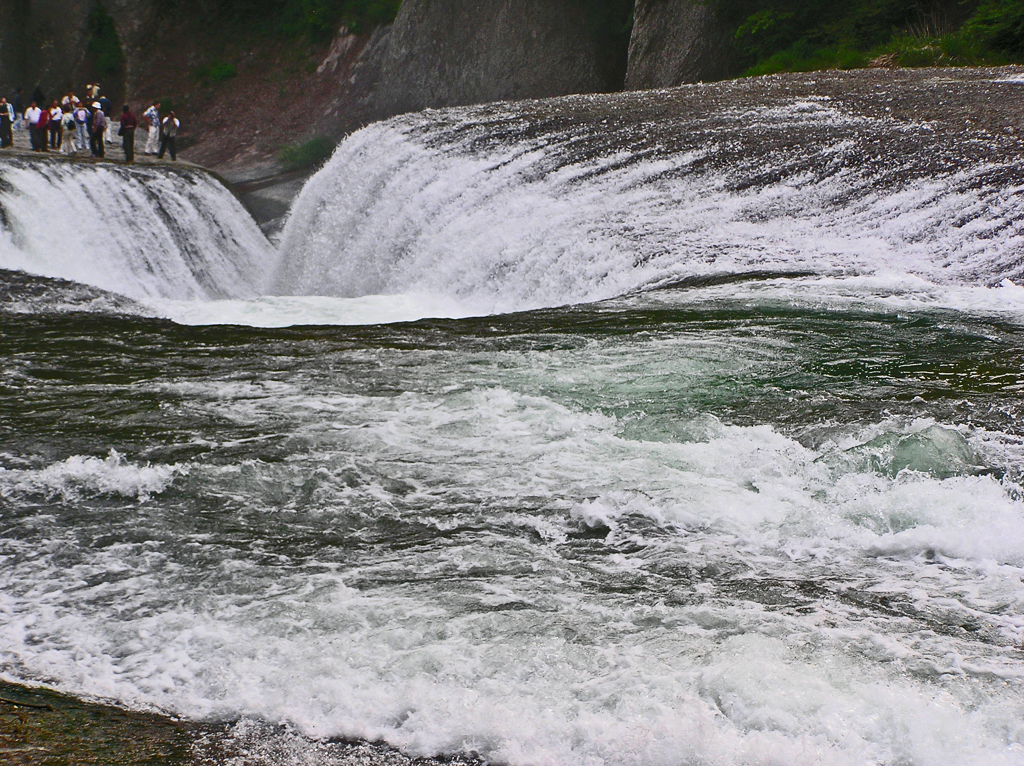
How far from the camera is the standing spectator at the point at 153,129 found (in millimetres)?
20359

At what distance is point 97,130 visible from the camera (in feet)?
56.4

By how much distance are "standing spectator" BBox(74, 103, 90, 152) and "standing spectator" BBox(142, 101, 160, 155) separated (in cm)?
215

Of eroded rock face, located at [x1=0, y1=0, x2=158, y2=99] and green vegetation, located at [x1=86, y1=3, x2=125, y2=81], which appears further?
green vegetation, located at [x1=86, y1=3, x2=125, y2=81]

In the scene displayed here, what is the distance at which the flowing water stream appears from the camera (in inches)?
107

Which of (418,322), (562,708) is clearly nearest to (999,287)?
(418,322)

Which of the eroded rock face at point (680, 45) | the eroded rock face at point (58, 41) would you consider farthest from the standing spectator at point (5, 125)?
the eroded rock face at point (680, 45)

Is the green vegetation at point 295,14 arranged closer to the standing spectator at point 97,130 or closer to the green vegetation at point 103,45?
the green vegetation at point 103,45

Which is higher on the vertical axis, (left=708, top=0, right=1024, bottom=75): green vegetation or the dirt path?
(left=708, top=0, right=1024, bottom=75): green vegetation

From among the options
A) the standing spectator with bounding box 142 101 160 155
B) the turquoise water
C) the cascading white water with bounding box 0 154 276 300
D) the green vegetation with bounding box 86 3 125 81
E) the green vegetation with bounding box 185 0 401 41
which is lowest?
the turquoise water

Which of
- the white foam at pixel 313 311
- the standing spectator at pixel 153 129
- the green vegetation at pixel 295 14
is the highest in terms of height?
the green vegetation at pixel 295 14

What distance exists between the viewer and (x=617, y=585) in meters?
3.34

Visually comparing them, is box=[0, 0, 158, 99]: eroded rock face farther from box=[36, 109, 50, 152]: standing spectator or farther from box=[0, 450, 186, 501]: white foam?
box=[0, 450, 186, 501]: white foam

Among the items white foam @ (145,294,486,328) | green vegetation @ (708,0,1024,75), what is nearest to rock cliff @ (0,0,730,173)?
green vegetation @ (708,0,1024,75)

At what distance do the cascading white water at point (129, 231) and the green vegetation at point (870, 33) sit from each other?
992 cm
